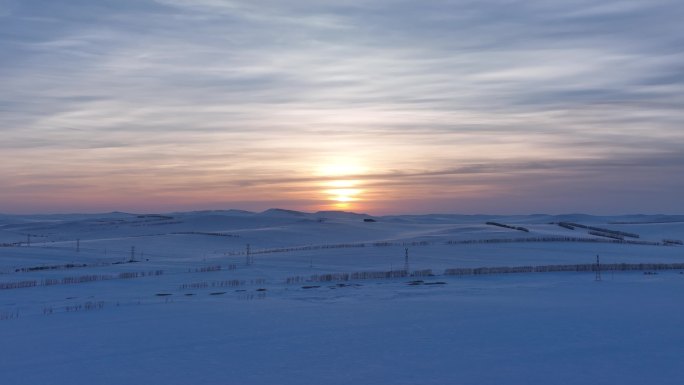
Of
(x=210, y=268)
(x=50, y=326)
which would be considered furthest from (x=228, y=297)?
(x=210, y=268)

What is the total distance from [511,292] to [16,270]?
1730cm

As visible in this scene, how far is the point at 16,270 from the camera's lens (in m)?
25.3

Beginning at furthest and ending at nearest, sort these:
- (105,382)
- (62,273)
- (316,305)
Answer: (62,273), (316,305), (105,382)

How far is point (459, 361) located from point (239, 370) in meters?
3.16

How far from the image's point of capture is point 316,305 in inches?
634

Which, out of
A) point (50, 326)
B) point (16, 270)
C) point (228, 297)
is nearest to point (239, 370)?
point (50, 326)

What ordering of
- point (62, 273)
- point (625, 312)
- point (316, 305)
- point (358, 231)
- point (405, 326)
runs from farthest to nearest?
1. point (358, 231)
2. point (62, 273)
3. point (316, 305)
4. point (625, 312)
5. point (405, 326)

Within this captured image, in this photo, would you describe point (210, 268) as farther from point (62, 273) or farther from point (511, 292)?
point (511, 292)

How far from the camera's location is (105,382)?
9.45 meters

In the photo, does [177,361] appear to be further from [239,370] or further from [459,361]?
[459,361]

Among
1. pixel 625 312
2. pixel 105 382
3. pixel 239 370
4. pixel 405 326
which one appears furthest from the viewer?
pixel 625 312

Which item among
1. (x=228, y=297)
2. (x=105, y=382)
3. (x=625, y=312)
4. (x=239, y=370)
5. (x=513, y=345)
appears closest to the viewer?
(x=105, y=382)

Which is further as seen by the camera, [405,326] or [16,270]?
[16,270]

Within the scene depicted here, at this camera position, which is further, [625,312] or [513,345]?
[625,312]
